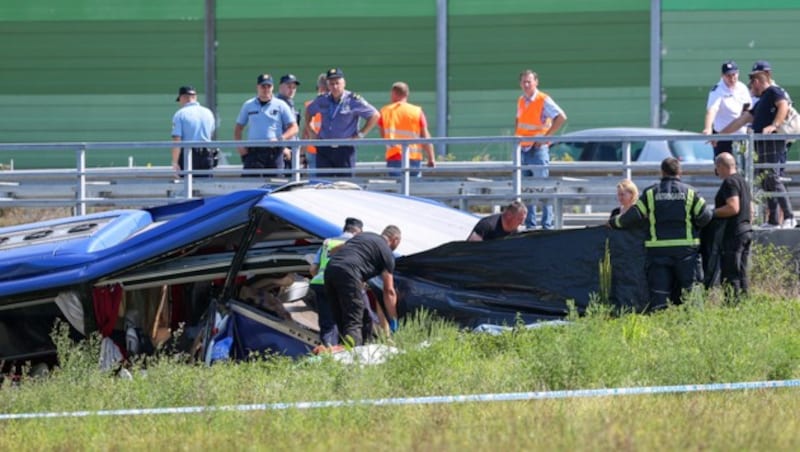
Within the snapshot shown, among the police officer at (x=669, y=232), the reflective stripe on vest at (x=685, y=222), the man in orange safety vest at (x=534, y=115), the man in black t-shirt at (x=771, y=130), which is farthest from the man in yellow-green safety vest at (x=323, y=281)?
the man in orange safety vest at (x=534, y=115)

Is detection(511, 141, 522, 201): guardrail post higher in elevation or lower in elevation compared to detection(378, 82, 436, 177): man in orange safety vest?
lower

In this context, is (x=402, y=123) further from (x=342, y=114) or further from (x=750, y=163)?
(x=750, y=163)

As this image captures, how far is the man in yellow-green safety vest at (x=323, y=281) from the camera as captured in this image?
13.0m

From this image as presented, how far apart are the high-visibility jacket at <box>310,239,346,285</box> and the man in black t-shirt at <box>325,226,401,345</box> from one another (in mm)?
108

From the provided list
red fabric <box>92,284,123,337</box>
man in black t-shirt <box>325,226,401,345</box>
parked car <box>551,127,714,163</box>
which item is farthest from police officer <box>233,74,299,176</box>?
man in black t-shirt <box>325,226,401,345</box>

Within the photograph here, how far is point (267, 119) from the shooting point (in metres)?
18.7

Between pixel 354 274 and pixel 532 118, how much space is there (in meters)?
6.35

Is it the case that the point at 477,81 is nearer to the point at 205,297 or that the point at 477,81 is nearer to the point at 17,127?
the point at 17,127

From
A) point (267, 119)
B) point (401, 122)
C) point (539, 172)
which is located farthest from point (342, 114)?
point (539, 172)

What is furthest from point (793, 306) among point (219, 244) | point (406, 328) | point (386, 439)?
point (386, 439)

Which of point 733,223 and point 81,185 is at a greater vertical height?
point 81,185

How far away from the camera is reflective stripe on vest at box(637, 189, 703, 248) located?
1356 cm

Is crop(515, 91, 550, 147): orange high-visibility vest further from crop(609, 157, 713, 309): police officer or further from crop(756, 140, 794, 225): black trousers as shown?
crop(609, 157, 713, 309): police officer

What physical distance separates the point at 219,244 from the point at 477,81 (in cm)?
1596
